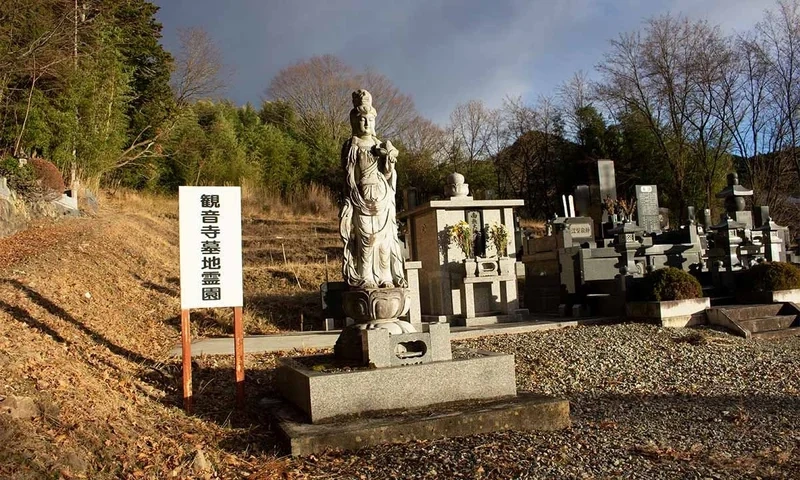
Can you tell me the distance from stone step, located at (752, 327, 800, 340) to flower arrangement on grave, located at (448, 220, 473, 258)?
481cm

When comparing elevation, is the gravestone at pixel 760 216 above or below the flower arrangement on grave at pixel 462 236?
above

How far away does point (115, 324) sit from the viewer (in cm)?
779

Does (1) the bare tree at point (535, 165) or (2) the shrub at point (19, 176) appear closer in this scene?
(2) the shrub at point (19, 176)

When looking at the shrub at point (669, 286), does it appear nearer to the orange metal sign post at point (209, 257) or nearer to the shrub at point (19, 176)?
the orange metal sign post at point (209, 257)

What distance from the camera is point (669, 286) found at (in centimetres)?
975

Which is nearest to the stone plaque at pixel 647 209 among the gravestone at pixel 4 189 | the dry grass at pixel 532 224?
the dry grass at pixel 532 224

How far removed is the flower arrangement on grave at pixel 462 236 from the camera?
1095cm

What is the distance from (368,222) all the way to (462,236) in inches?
217

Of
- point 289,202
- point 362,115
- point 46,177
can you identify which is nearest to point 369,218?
point 362,115

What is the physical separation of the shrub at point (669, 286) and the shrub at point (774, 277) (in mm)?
1554

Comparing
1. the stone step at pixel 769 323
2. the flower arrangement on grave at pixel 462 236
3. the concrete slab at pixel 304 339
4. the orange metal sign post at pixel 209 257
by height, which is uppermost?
the flower arrangement on grave at pixel 462 236

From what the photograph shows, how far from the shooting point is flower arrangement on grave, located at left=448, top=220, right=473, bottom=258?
11.0 meters

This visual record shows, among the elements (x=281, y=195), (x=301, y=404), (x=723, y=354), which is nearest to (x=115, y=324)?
(x=301, y=404)

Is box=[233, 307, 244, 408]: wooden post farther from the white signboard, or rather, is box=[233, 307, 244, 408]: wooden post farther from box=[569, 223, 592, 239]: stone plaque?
box=[569, 223, 592, 239]: stone plaque
